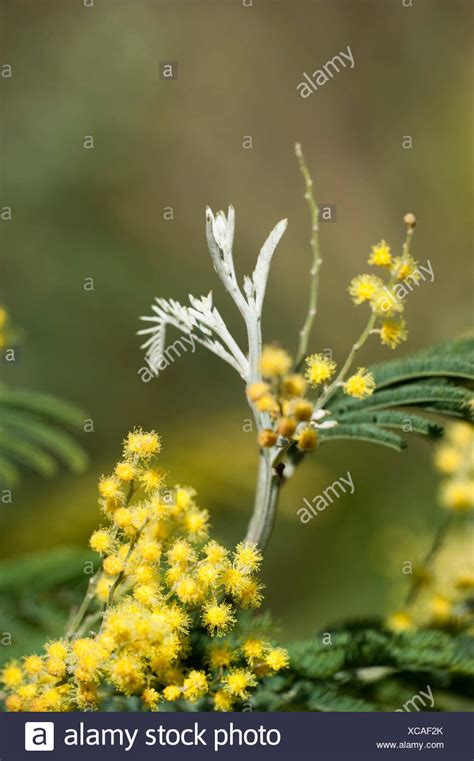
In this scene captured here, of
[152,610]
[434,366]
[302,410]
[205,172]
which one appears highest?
[205,172]

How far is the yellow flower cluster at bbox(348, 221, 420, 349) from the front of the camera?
76cm

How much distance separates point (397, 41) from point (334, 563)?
297 cm

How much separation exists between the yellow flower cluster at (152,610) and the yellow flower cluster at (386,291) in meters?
0.22

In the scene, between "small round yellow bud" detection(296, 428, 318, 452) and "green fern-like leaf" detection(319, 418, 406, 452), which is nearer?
"small round yellow bud" detection(296, 428, 318, 452)

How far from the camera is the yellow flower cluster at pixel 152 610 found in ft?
2.25

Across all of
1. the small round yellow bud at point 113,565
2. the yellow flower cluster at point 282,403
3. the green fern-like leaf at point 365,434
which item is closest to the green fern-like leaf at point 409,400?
the green fern-like leaf at point 365,434

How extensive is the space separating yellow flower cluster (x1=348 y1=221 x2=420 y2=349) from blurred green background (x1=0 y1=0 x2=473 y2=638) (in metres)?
1.98

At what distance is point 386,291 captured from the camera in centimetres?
77

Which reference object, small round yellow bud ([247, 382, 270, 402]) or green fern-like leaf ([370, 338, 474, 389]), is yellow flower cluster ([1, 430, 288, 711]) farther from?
green fern-like leaf ([370, 338, 474, 389])

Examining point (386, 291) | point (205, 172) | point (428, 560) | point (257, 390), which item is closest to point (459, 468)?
point (428, 560)

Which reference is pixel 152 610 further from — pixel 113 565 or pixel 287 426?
pixel 287 426

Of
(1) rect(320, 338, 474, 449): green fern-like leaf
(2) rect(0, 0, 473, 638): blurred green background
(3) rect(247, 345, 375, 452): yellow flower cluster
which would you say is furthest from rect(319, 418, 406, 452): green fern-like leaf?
(2) rect(0, 0, 473, 638): blurred green background

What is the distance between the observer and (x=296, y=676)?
867mm

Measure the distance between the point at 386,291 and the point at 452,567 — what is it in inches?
23.3
